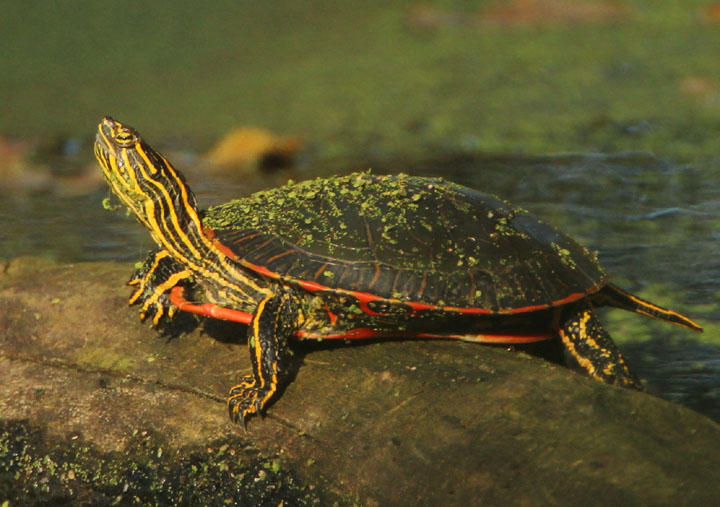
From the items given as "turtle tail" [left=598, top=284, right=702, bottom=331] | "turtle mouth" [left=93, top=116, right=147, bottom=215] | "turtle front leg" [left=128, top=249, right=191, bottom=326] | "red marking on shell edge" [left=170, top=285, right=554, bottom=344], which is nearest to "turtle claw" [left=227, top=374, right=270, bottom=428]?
"red marking on shell edge" [left=170, top=285, right=554, bottom=344]

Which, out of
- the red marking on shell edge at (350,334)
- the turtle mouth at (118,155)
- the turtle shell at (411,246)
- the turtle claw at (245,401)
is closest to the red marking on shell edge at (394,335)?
the red marking on shell edge at (350,334)

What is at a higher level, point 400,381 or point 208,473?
point 400,381

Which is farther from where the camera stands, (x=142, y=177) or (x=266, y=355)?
(x=142, y=177)

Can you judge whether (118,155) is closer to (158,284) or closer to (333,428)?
(158,284)

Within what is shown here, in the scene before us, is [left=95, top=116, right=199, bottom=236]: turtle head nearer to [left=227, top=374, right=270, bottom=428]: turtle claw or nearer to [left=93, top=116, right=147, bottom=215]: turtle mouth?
[left=93, top=116, right=147, bottom=215]: turtle mouth

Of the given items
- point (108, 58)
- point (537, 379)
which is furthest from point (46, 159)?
point (537, 379)

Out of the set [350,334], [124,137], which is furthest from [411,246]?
[124,137]

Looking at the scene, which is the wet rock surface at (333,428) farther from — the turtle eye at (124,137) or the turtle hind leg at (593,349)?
the turtle eye at (124,137)

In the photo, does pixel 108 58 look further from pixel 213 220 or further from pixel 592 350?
pixel 592 350
